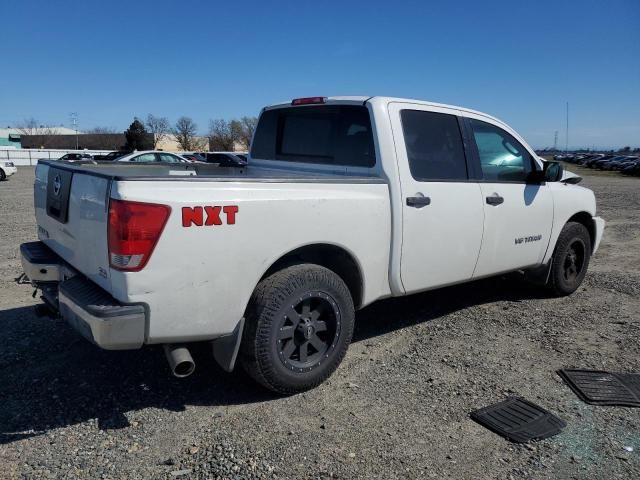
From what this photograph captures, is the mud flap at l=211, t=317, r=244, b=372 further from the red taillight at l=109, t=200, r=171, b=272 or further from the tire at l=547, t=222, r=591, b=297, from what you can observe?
the tire at l=547, t=222, r=591, b=297

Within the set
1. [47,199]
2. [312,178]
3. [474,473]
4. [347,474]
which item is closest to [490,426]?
[474,473]

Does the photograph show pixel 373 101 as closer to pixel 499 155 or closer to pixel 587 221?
pixel 499 155

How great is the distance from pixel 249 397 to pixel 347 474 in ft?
3.36

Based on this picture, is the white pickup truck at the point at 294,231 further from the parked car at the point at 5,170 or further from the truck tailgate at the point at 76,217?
the parked car at the point at 5,170

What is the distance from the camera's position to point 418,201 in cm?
403

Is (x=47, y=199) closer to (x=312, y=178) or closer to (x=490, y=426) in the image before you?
(x=312, y=178)

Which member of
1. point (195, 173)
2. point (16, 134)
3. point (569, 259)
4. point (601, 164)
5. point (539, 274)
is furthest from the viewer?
point (16, 134)

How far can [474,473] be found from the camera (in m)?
2.81

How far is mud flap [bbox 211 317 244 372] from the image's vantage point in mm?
3219

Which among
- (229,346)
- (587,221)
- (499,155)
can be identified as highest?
(499,155)

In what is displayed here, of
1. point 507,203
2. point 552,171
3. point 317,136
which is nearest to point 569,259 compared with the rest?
point 552,171

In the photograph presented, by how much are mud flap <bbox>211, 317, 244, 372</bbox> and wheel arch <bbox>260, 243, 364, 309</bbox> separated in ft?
1.43

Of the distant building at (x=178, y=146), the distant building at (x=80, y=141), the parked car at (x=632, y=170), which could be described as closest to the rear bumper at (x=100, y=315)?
the parked car at (x=632, y=170)

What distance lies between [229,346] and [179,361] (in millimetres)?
362
